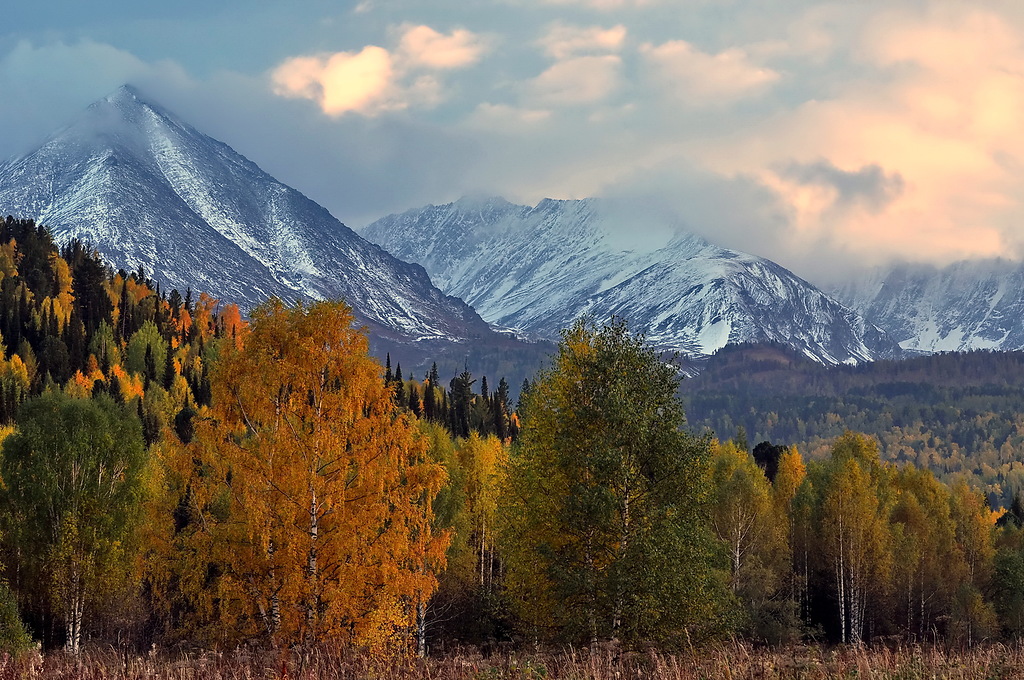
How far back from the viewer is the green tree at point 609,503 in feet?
107

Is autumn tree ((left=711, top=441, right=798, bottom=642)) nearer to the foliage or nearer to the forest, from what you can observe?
the forest

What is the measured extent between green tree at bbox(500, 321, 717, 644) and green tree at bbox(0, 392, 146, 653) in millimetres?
25624

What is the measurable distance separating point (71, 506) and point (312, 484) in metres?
28.7

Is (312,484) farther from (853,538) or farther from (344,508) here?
(853,538)

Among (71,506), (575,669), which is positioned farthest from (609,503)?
(71,506)

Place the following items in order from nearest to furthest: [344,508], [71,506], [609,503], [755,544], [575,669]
Result: [575,669] < [344,508] < [609,503] < [71,506] < [755,544]

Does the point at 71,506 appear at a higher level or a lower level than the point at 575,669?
higher

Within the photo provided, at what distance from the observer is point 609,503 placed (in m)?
33.6

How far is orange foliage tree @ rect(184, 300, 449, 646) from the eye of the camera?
28938 millimetres

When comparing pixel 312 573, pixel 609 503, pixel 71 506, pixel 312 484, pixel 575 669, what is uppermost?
pixel 312 484

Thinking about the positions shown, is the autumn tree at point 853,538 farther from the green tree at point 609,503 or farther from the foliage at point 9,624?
the foliage at point 9,624

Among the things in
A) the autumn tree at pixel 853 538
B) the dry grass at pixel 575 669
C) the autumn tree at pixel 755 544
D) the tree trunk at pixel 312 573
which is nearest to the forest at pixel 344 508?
the tree trunk at pixel 312 573

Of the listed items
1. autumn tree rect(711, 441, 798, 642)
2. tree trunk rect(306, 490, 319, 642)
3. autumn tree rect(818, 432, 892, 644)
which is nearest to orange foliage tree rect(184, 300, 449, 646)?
tree trunk rect(306, 490, 319, 642)

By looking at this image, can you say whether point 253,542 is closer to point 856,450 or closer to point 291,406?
point 291,406
